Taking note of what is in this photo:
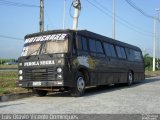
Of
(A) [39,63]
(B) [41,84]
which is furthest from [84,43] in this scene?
(B) [41,84]

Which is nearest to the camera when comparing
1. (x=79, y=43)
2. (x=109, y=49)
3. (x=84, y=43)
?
(x=79, y=43)

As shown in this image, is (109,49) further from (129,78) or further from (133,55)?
(133,55)

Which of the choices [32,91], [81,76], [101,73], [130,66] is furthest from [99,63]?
[130,66]

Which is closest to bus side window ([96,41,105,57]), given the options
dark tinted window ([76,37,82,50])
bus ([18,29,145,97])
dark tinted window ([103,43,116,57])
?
bus ([18,29,145,97])

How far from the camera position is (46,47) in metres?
14.8

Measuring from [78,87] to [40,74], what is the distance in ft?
5.33

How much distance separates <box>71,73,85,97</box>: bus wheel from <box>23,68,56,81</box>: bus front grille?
1059mm

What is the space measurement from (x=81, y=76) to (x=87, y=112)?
4.96 metres

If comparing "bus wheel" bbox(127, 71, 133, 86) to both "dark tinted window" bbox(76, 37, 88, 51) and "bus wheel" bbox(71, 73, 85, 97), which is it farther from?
"bus wheel" bbox(71, 73, 85, 97)

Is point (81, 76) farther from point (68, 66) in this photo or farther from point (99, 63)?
point (99, 63)

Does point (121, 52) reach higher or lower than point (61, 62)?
higher

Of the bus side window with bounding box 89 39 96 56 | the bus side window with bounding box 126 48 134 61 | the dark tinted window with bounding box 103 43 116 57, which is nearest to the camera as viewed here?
the bus side window with bounding box 89 39 96 56

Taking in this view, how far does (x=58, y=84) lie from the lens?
1393 centimetres

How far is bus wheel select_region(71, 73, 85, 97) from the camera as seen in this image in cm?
1462
